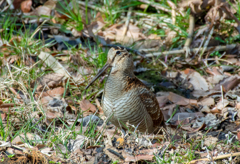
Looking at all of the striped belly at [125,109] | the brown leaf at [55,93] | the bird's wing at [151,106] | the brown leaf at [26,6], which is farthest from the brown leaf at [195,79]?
the brown leaf at [26,6]

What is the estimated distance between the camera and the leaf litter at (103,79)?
9.00ft

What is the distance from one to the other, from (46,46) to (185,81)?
223cm

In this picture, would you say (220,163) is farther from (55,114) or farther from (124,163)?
(55,114)

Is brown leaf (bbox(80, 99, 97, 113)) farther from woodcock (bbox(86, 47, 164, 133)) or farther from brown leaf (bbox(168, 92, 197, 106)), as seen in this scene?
brown leaf (bbox(168, 92, 197, 106))

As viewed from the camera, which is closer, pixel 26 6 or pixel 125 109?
pixel 125 109

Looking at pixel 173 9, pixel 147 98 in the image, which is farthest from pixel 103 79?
pixel 173 9

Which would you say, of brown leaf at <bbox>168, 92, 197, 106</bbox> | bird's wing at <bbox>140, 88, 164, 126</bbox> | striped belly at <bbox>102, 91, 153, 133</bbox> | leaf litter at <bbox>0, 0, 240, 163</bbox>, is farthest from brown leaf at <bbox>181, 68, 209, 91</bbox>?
striped belly at <bbox>102, 91, 153, 133</bbox>

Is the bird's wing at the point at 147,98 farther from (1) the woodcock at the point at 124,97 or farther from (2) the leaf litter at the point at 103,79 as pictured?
(2) the leaf litter at the point at 103,79

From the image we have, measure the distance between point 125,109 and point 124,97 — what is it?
13 centimetres

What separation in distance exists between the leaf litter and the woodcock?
0.22 meters

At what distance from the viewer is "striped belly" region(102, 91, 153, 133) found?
3182 mm

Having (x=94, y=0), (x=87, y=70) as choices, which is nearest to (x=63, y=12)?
(x=94, y=0)

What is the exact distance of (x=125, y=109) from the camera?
3176 millimetres

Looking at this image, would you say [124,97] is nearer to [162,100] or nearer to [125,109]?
[125,109]
